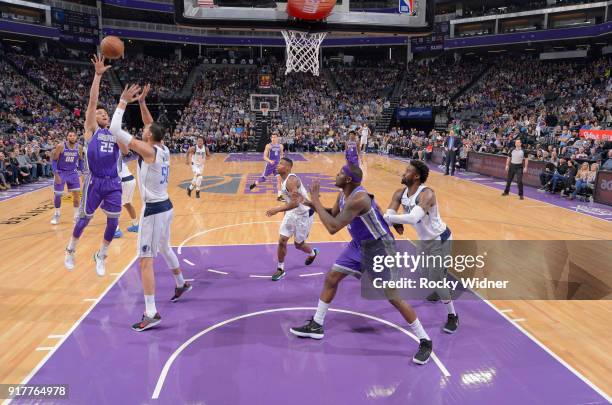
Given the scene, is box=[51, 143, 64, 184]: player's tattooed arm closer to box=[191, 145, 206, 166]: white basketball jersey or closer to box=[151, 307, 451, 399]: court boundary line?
box=[191, 145, 206, 166]: white basketball jersey

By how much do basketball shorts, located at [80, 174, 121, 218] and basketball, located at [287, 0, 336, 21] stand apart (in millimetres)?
6329

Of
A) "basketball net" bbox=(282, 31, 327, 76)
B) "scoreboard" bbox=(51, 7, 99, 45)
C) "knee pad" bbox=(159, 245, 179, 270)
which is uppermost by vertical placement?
"scoreboard" bbox=(51, 7, 99, 45)

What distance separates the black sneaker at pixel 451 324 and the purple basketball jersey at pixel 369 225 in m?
1.39

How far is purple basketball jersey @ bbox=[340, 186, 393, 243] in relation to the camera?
14.3 feet

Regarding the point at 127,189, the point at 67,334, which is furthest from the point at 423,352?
the point at 127,189

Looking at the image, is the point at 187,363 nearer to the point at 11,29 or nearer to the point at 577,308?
the point at 577,308

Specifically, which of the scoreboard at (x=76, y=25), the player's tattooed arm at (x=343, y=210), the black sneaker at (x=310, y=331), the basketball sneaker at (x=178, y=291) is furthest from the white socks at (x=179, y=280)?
the scoreboard at (x=76, y=25)

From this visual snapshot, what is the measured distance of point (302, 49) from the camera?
12273 mm

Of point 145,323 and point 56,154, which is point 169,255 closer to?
point 145,323

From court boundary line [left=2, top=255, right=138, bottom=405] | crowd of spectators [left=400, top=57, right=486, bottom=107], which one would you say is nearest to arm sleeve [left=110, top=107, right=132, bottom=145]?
court boundary line [left=2, top=255, right=138, bottom=405]

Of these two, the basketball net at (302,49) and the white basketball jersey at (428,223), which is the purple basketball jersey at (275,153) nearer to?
the basketball net at (302,49)

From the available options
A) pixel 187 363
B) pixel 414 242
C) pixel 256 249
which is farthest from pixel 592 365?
pixel 256 249

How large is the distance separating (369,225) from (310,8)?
306 inches

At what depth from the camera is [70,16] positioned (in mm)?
33250
